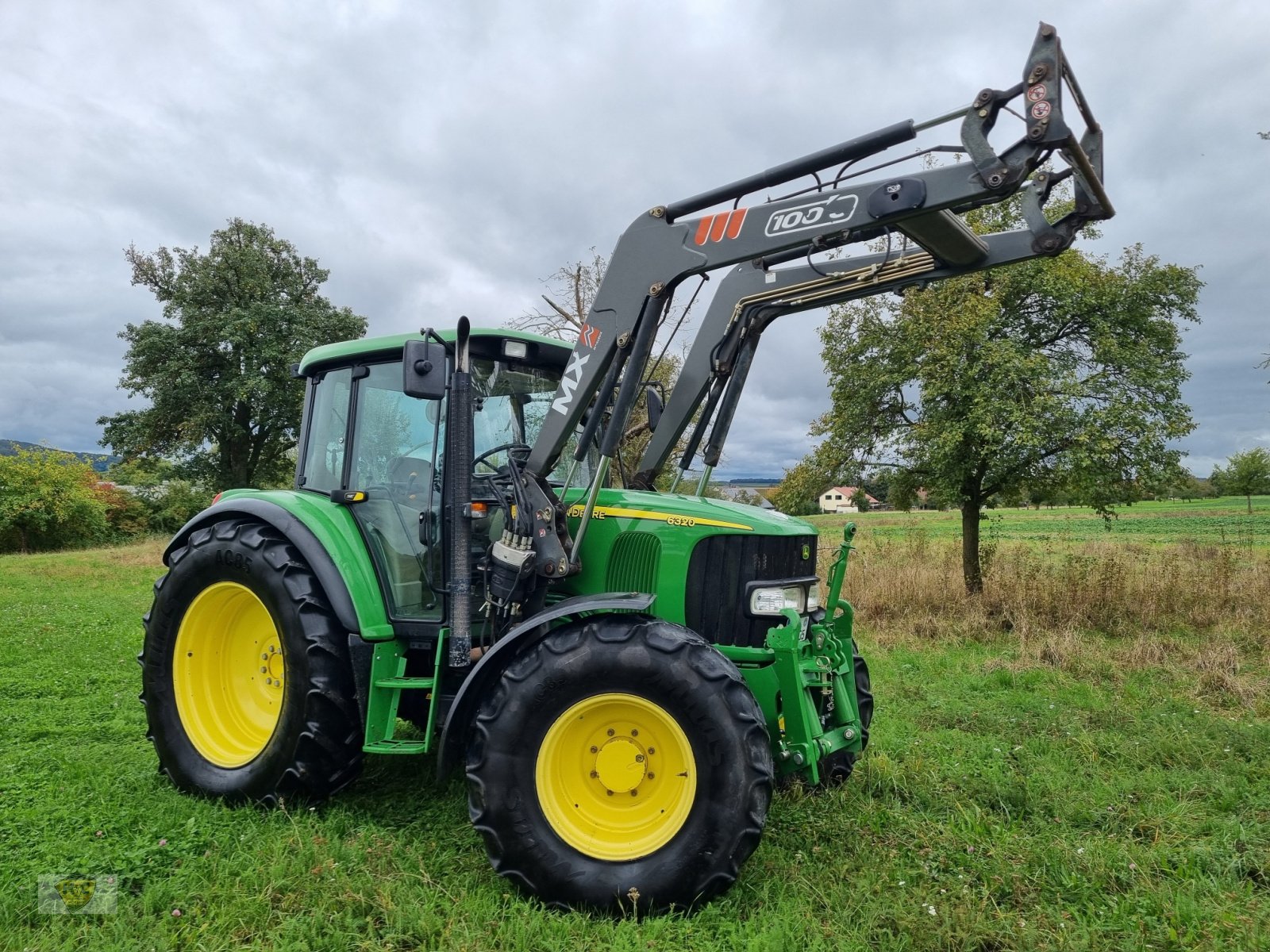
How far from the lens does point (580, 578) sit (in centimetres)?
406

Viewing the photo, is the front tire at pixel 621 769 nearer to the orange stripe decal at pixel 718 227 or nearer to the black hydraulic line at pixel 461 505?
the black hydraulic line at pixel 461 505

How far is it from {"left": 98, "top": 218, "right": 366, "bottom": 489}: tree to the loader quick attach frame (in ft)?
82.4

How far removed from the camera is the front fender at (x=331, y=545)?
13.0ft

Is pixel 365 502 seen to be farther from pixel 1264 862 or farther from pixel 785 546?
pixel 1264 862

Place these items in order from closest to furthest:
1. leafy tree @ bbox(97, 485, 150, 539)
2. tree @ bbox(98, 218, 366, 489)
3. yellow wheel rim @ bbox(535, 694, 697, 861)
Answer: yellow wheel rim @ bbox(535, 694, 697, 861) < tree @ bbox(98, 218, 366, 489) < leafy tree @ bbox(97, 485, 150, 539)

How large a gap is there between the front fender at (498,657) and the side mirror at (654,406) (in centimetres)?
140

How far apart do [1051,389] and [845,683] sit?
5.61 m

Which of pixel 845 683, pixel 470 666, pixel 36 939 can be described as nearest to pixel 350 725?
pixel 470 666

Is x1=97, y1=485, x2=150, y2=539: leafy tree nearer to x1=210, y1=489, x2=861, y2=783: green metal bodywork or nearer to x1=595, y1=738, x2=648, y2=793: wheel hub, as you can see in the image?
x1=210, y1=489, x2=861, y2=783: green metal bodywork

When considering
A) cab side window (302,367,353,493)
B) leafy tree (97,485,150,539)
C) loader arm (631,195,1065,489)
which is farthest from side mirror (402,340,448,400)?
leafy tree (97,485,150,539)

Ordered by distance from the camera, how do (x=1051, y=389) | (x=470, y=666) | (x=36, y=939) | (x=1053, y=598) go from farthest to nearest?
(x=1053, y=598) → (x=1051, y=389) → (x=470, y=666) → (x=36, y=939)

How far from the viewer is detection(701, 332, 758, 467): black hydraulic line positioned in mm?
4500

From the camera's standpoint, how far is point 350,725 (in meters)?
3.93

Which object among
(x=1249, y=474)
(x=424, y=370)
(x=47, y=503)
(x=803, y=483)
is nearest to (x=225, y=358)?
(x=47, y=503)
